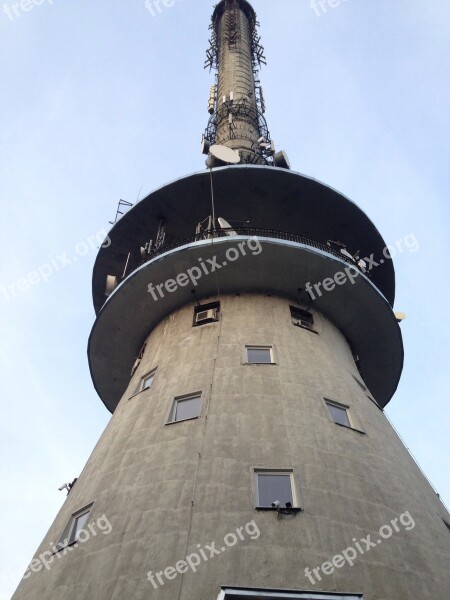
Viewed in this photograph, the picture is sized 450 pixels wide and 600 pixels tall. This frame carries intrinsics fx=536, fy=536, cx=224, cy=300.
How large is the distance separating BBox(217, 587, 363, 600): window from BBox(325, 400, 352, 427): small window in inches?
182

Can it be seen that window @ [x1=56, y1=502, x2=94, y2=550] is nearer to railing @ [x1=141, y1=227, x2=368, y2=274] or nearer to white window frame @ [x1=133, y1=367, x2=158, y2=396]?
white window frame @ [x1=133, y1=367, x2=158, y2=396]

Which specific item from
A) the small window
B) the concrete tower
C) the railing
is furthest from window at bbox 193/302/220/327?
the small window

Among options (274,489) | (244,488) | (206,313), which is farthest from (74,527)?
(206,313)


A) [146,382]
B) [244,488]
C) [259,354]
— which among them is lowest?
[244,488]

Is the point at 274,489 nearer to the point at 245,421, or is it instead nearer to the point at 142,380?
the point at 245,421

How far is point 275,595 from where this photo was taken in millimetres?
7859

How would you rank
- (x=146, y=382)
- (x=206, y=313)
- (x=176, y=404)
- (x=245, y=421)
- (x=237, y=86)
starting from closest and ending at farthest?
(x=245, y=421)
(x=176, y=404)
(x=146, y=382)
(x=206, y=313)
(x=237, y=86)

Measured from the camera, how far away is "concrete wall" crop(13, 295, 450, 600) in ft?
27.8

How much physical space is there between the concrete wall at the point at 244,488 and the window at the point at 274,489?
162 mm

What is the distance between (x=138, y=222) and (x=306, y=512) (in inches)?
552

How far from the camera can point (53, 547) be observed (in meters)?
10.7

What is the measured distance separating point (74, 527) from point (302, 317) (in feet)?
29.2

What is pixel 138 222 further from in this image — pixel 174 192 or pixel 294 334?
pixel 294 334

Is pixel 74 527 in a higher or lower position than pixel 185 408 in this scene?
lower
